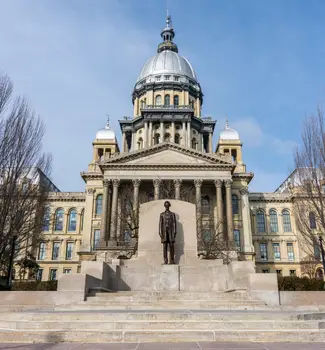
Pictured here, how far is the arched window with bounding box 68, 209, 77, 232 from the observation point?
60.0 metres

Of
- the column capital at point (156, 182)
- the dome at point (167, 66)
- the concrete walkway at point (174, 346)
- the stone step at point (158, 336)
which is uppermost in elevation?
the dome at point (167, 66)

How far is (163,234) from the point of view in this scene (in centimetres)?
1347

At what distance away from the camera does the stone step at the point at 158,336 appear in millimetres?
6336

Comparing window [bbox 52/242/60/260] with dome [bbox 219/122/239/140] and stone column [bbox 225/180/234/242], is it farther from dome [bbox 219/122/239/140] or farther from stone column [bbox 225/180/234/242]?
dome [bbox 219/122/239/140]

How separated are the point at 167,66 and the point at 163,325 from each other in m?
73.9

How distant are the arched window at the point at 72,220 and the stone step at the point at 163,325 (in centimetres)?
5460

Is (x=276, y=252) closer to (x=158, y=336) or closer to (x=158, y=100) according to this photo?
(x=158, y=100)

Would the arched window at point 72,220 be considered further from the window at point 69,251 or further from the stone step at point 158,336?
the stone step at point 158,336

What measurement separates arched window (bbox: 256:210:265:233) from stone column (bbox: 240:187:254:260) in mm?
6581

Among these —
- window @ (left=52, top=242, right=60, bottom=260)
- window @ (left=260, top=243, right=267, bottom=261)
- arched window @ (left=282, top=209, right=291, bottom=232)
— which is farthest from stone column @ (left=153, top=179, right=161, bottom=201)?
arched window @ (left=282, top=209, right=291, bottom=232)

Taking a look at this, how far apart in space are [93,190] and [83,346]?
168ft

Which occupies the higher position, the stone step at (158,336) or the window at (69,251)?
the window at (69,251)

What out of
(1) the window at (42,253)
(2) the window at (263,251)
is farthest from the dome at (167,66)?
(1) the window at (42,253)

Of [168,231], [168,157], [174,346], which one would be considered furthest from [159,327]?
[168,157]
